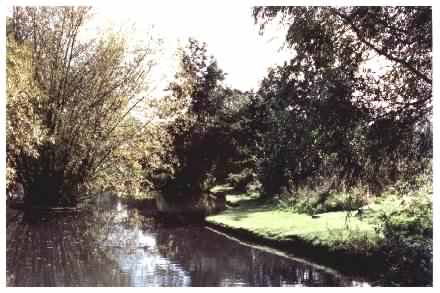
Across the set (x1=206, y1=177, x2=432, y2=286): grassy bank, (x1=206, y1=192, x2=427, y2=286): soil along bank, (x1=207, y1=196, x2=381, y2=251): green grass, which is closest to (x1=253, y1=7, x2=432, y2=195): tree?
(x1=206, y1=177, x2=432, y2=286): grassy bank

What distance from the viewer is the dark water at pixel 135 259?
11.6 m

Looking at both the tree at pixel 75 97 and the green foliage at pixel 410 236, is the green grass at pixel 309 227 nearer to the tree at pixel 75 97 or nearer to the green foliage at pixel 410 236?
the green foliage at pixel 410 236

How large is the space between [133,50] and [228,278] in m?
11.7

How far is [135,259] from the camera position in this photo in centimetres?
1435

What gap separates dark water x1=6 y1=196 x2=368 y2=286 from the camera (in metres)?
11.6

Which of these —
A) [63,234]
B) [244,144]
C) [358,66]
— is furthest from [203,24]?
[244,144]

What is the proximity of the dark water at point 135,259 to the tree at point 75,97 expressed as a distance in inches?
61.1

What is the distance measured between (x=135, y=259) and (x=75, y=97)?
8.34 meters

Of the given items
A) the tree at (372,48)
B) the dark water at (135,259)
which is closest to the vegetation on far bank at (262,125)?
the tree at (372,48)

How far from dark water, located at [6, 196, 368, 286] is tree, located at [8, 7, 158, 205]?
155cm

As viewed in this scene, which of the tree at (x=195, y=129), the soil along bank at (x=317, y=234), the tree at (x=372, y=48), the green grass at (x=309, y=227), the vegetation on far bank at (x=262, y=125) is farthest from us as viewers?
the tree at (x=195, y=129)

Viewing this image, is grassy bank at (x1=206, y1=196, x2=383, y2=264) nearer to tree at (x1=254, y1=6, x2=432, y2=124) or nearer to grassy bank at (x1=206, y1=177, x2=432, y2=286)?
grassy bank at (x1=206, y1=177, x2=432, y2=286)

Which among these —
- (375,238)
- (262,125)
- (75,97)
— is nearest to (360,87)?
(375,238)

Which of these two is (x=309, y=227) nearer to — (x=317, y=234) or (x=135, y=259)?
(x=317, y=234)
